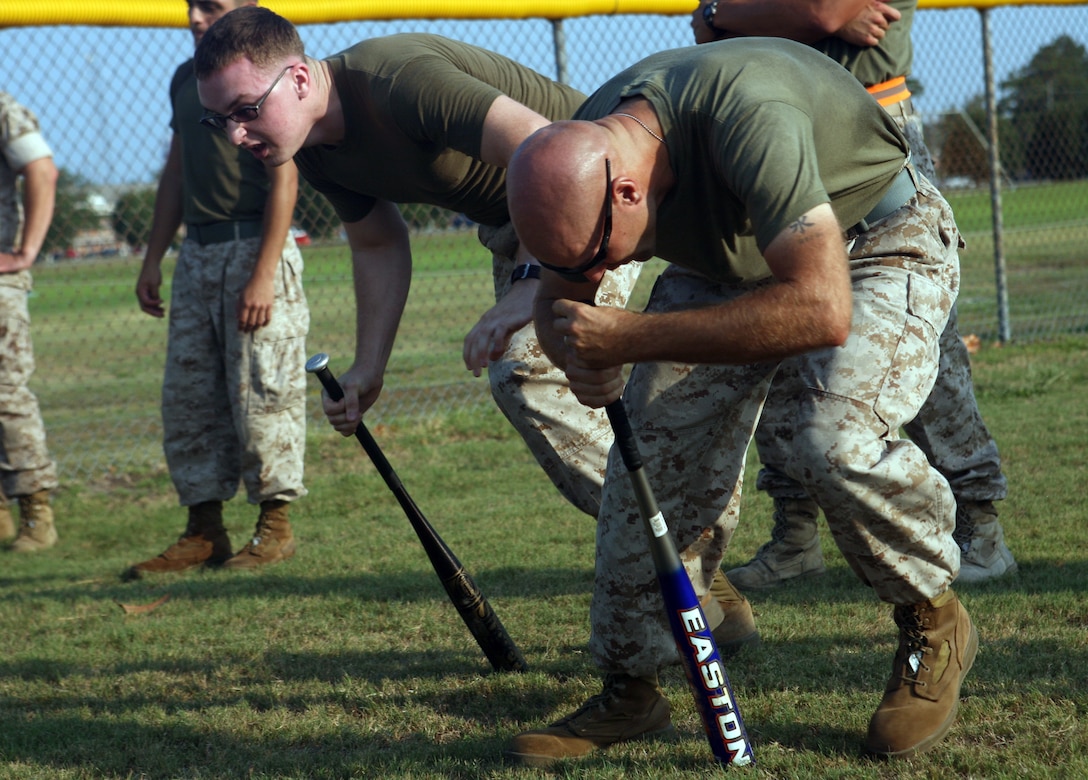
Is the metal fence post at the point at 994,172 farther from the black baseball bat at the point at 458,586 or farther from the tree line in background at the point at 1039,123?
the black baseball bat at the point at 458,586

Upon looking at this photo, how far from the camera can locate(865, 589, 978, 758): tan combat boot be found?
2.48m

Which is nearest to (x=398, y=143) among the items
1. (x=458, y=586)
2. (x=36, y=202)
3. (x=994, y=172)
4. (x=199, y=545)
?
(x=458, y=586)

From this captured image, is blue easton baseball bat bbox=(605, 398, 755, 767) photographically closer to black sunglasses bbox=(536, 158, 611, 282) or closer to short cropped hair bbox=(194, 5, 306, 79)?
black sunglasses bbox=(536, 158, 611, 282)

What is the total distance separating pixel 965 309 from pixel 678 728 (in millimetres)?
8958

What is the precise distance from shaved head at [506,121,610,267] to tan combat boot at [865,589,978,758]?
4.03ft

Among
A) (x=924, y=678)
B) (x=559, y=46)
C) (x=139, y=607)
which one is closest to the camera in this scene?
(x=924, y=678)

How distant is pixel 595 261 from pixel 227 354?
10.3 ft

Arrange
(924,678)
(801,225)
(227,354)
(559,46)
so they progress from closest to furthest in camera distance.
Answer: (801,225)
(924,678)
(227,354)
(559,46)

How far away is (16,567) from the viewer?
5.05m

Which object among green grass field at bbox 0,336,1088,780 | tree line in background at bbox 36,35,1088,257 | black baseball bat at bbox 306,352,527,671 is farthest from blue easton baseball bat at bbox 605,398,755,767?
tree line in background at bbox 36,35,1088,257

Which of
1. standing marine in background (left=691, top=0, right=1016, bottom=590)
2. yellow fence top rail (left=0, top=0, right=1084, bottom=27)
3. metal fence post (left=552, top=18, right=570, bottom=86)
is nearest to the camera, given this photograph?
standing marine in background (left=691, top=0, right=1016, bottom=590)

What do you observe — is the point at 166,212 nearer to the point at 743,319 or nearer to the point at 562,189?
the point at 562,189

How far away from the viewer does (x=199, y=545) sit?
4875 millimetres

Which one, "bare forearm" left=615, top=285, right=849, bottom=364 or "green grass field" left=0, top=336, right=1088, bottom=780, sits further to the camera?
"green grass field" left=0, top=336, right=1088, bottom=780
